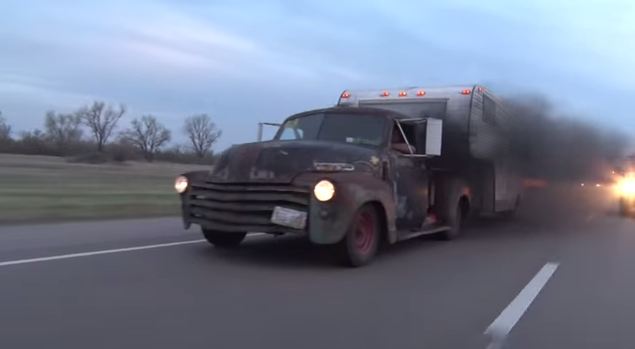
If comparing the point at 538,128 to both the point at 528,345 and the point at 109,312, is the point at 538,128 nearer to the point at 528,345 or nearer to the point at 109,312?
the point at 528,345

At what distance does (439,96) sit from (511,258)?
3428 mm

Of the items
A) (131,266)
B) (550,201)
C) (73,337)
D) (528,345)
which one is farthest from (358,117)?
(550,201)

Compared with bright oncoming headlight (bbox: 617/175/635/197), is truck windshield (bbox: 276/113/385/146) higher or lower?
higher

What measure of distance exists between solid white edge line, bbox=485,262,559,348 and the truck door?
197cm

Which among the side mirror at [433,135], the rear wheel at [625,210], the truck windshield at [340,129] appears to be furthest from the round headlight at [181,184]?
the rear wheel at [625,210]

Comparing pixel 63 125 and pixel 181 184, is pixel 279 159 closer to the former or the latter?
pixel 181 184

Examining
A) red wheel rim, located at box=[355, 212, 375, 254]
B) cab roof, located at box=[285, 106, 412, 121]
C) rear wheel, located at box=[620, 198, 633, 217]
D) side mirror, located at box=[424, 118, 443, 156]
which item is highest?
cab roof, located at box=[285, 106, 412, 121]

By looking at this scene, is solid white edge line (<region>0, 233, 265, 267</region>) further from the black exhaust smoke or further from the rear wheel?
the rear wheel

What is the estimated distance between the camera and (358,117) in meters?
9.62

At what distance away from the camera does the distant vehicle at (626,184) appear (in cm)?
1931

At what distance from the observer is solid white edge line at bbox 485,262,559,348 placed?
546 cm

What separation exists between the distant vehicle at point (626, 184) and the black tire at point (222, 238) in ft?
46.5

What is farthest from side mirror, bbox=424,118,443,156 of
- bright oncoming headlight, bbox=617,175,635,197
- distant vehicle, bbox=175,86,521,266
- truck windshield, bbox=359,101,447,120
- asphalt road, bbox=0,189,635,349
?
bright oncoming headlight, bbox=617,175,635,197

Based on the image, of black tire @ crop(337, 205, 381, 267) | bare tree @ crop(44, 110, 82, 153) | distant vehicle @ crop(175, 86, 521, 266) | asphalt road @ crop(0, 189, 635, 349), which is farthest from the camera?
bare tree @ crop(44, 110, 82, 153)
